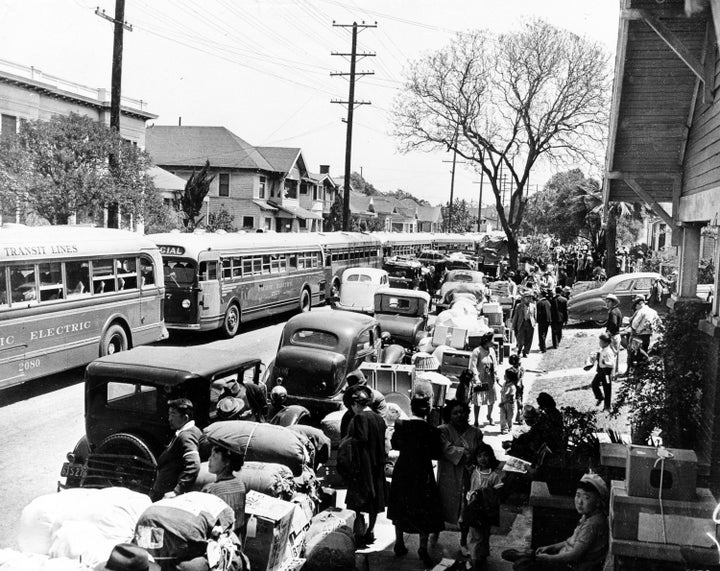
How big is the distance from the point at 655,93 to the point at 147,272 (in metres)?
11.9

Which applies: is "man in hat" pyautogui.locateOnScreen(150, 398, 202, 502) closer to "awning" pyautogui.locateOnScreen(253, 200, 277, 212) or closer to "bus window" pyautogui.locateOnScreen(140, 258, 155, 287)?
"bus window" pyautogui.locateOnScreen(140, 258, 155, 287)

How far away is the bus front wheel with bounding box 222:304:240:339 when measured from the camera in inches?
820

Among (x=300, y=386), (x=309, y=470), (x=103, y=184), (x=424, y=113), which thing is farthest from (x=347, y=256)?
(x=309, y=470)

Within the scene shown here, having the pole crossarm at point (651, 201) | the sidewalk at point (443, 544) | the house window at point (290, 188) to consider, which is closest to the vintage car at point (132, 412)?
the sidewalk at point (443, 544)

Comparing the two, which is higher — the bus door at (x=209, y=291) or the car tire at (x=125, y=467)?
the bus door at (x=209, y=291)

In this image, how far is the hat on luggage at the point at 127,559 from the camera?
414 cm

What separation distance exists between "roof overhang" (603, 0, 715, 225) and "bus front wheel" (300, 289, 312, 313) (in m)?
16.2

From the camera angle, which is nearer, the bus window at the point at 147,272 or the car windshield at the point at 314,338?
the car windshield at the point at 314,338

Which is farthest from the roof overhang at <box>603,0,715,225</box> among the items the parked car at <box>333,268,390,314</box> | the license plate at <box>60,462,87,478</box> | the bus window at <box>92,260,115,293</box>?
the parked car at <box>333,268,390,314</box>

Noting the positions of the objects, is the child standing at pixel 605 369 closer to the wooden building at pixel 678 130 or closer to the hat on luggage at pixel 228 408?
the wooden building at pixel 678 130

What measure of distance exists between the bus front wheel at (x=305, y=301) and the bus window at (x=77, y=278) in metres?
12.0

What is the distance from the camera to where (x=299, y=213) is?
6194 centimetres

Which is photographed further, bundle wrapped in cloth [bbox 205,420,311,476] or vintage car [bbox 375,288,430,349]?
vintage car [bbox 375,288,430,349]

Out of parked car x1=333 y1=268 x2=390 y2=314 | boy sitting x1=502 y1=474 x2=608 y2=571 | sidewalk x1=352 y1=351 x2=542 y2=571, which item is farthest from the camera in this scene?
parked car x1=333 y1=268 x2=390 y2=314
